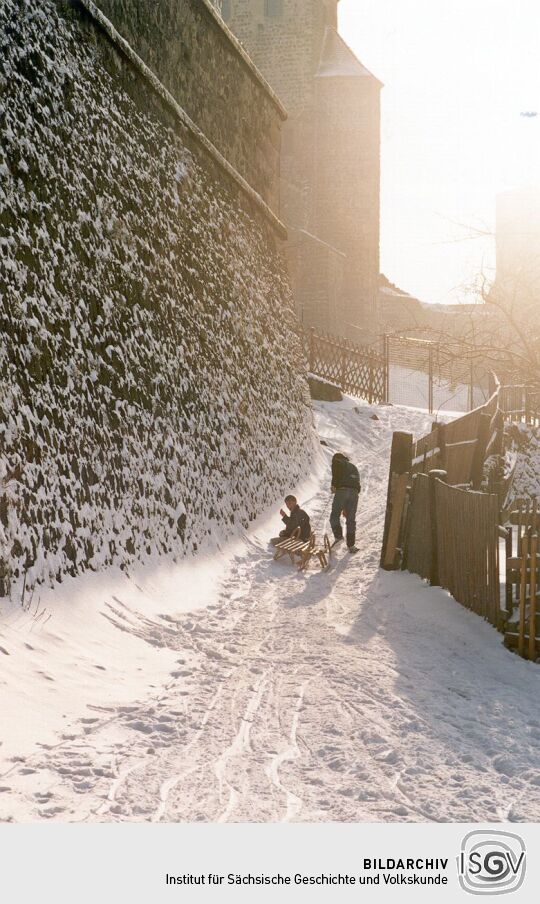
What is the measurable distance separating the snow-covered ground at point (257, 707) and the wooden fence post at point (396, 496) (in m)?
1.39

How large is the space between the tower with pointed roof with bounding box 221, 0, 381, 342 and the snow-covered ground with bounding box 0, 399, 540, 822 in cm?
2983

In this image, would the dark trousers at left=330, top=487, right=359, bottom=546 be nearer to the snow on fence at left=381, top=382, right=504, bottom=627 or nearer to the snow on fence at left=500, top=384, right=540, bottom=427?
the snow on fence at left=381, top=382, right=504, bottom=627

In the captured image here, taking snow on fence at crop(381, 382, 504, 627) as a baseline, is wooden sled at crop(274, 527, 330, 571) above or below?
below

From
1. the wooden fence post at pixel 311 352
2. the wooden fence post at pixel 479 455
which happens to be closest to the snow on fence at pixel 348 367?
the wooden fence post at pixel 311 352

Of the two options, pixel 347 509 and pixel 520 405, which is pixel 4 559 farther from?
pixel 520 405

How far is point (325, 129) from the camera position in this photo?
1558 inches

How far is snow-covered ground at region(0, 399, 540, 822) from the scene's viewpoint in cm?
427

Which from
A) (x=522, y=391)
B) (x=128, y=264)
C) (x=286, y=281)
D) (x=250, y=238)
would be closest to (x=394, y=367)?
(x=522, y=391)

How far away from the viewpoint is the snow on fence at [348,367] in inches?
1084

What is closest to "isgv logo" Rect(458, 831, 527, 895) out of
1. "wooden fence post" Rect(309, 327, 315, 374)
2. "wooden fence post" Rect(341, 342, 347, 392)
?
"wooden fence post" Rect(309, 327, 315, 374)

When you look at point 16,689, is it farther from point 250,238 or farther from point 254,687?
point 250,238

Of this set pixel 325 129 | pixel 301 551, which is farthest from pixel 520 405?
pixel 325 129

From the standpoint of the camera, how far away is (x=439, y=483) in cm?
954

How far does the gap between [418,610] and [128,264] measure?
16.5 ft
